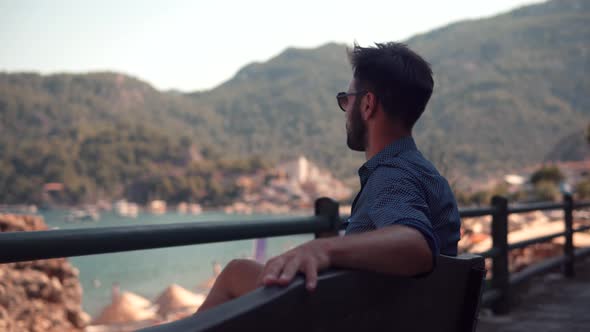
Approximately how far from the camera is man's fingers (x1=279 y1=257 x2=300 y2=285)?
808 mm

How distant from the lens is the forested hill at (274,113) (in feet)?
360

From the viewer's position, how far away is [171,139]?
122m

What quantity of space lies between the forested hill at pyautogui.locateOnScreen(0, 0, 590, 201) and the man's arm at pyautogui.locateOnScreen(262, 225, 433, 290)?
8704 cm

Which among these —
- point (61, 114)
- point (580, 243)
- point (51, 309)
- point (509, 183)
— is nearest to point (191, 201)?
point (61, 114)

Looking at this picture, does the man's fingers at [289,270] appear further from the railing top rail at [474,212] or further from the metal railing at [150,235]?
the railing top rail at [474,212]

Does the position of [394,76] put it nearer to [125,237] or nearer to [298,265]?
[298,265]

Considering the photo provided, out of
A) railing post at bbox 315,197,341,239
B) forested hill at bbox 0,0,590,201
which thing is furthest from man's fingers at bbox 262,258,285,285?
forested hill at bbox 0,0,590,201

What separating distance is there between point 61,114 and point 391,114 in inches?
4982

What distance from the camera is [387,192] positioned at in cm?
123

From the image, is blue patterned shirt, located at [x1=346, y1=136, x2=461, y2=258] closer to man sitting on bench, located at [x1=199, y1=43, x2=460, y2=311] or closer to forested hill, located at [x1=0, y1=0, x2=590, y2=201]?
man sitting on bench, located at [x1=199, y1=43, x2=460, y2=311]

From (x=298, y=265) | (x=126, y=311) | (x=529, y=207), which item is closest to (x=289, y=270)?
(x=298, y=265)

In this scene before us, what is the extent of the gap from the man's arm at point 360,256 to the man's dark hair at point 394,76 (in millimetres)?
378

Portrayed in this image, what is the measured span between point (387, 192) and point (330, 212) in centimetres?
164

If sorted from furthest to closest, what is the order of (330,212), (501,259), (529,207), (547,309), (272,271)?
(529,207)
(547,309)
(501,259)
(330,212)
(272,271)
